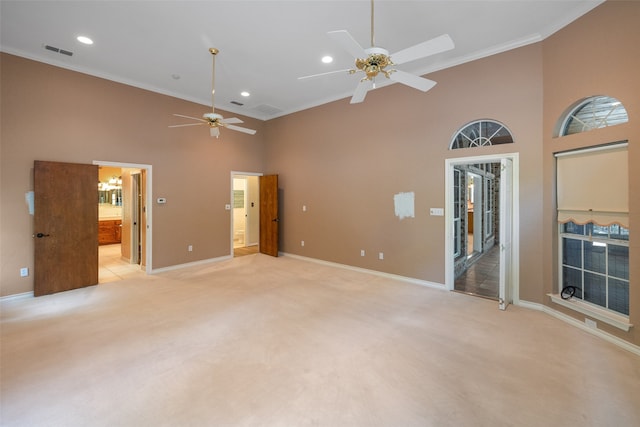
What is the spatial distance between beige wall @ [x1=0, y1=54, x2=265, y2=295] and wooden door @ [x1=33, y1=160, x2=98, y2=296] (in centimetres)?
16

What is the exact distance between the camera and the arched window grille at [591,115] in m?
2.82

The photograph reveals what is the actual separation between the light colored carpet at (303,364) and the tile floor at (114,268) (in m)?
1.07

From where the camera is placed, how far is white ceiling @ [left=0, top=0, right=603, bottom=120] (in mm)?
2971

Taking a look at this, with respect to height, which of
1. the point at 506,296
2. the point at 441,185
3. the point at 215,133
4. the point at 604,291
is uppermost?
the point at 215,133

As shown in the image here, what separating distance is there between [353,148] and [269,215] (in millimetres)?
2864

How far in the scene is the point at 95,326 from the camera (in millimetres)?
3084

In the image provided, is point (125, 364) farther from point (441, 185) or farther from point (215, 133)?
point (441, 185)

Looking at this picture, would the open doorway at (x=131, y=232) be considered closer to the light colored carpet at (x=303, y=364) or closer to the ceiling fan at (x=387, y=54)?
the light colored carpet at (x=303, y=364)

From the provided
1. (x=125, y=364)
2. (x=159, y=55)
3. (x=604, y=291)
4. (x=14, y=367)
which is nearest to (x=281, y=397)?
(x=125, y=364)

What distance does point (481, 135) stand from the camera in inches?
158

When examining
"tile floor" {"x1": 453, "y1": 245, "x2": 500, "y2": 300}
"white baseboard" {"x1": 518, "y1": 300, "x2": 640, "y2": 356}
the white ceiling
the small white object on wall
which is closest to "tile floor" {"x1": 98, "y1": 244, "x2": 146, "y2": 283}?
the white ceiling

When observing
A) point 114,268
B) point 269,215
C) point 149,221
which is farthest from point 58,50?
point 269,215

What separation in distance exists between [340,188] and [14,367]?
4952 millimetres

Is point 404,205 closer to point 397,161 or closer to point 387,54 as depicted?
point 397,161
